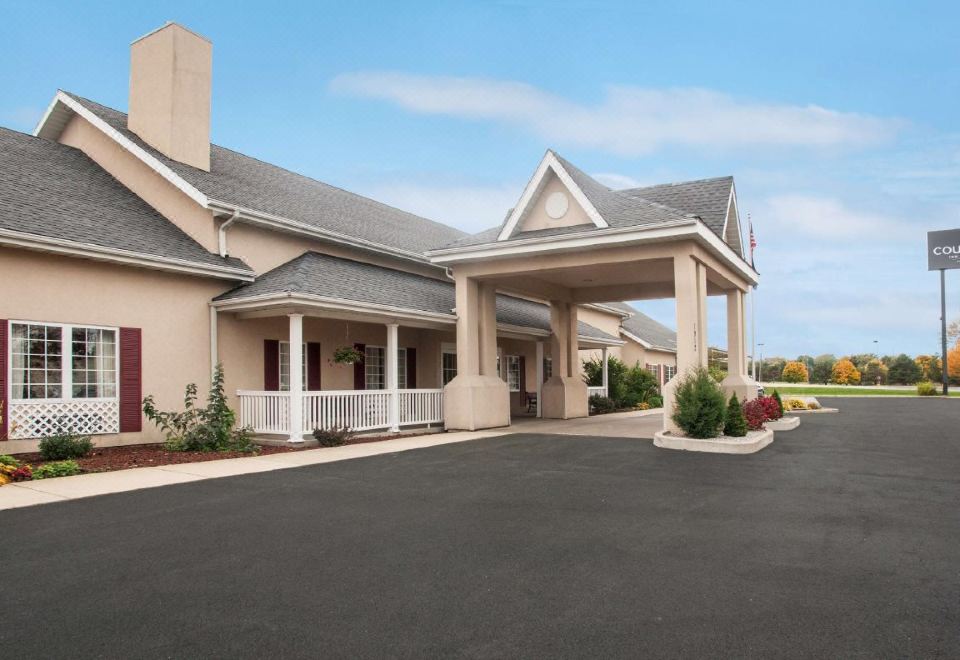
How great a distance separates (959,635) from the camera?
161 inches

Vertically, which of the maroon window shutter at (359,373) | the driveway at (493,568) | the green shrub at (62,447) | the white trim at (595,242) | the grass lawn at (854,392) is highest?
the white trim at (595,242)

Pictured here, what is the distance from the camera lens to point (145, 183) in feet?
52.9

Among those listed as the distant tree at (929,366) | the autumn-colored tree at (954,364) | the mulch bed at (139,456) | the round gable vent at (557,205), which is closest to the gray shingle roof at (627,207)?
the round gable vent at (557,205)

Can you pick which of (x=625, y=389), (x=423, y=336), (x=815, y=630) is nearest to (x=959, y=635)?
(x=815, y=630)

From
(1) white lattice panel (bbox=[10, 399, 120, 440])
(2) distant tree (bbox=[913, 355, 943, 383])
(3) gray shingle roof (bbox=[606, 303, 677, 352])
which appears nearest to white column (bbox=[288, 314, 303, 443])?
(1) white lattice panel (bbox=[10, 399, 120, 440])

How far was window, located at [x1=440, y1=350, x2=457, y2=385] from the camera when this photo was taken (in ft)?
69.5

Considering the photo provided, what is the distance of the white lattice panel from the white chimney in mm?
6814

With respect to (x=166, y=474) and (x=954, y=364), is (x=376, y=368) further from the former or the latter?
(x=954, y=364)

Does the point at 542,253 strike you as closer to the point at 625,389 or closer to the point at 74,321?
the point at 74,321

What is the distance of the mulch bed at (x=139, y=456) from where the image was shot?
11176 millimetres

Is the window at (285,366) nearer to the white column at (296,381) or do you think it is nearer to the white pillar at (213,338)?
the white pillar at (213,338)

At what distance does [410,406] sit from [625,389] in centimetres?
1365

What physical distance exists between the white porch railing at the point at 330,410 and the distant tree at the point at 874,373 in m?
63.3

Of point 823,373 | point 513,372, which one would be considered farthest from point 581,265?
point 823,373
